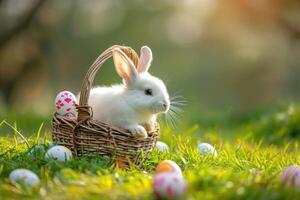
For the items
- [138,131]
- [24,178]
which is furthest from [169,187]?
[138,131]

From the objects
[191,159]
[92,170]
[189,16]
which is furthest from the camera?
[189,16]

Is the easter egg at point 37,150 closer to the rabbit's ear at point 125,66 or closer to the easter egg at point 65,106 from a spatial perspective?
the easter egg at point 65,106

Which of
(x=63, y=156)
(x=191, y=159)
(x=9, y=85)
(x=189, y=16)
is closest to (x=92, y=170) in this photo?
(x=63, y=156)

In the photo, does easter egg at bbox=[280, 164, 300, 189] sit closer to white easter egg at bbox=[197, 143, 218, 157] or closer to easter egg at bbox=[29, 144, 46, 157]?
white easter egg at bbox=[197, 143, 218, 157]

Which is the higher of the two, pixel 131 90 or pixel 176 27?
pixel 176 27

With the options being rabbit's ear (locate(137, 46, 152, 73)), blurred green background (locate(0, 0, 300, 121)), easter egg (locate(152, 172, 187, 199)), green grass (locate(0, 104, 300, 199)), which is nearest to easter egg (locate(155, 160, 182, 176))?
green grass (locate(0, 104, 300, 199))

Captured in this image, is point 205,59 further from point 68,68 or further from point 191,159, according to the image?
point 191,159

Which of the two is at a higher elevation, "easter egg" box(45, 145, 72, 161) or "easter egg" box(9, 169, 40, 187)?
"easter egg" box(45, 145, 72, 161)

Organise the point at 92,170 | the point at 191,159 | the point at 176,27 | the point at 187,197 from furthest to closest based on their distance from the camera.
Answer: the point at 176,27 < the point at 191,159 < the point at 92,170 < the point at 187,197
